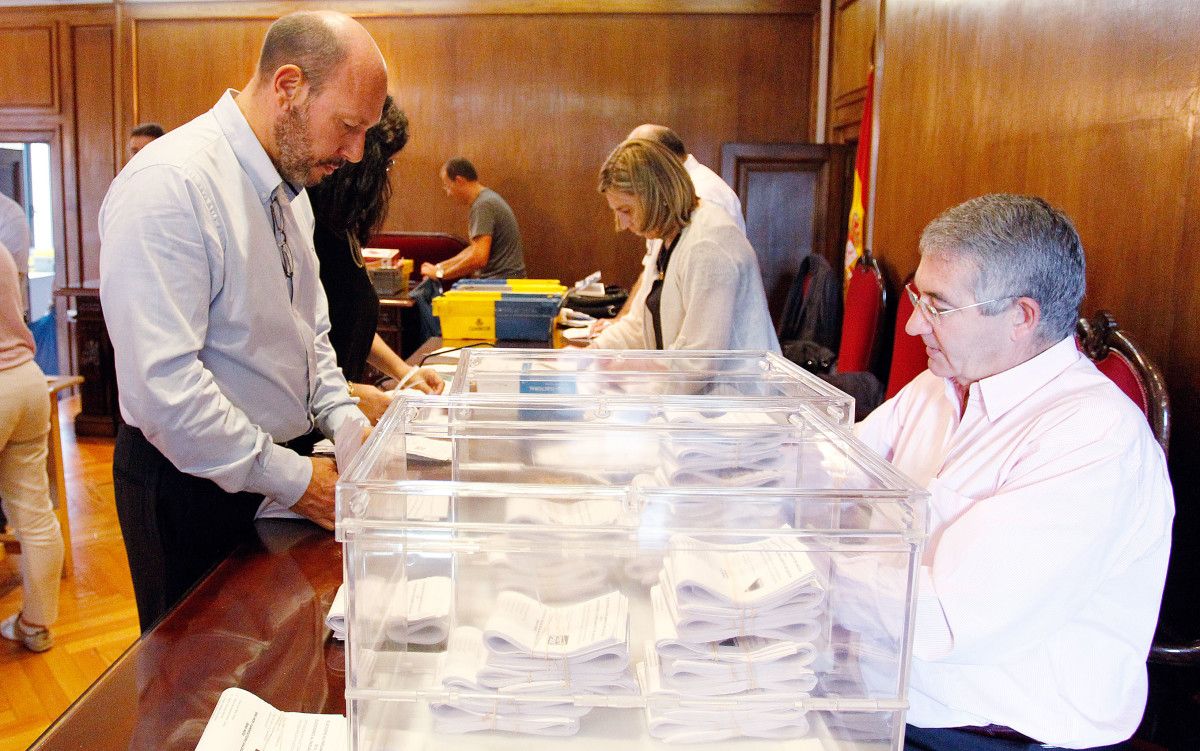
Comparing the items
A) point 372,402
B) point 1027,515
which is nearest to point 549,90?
point 372,402

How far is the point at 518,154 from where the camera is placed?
7.11 meters

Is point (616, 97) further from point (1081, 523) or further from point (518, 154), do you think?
point (1081, 523)

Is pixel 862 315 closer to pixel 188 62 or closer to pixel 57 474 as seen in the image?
pixel 57 474

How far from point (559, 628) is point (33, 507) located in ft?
9.77

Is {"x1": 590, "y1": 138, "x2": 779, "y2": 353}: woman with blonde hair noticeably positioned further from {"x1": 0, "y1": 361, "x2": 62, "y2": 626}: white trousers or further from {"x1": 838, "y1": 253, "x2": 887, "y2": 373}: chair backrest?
{"x1": 0, "y1": 361, "x2": 62, "y2": 626}: white trousers

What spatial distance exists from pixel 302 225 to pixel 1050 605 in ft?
5.54

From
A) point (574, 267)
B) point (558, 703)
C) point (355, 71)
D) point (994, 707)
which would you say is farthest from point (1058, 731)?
point (574, 267)

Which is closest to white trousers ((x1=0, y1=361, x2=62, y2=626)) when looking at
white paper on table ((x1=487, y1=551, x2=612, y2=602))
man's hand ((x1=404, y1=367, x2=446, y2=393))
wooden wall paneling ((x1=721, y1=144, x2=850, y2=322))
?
man's hand ((x1=404, y1=367, x2=446, y2=393))

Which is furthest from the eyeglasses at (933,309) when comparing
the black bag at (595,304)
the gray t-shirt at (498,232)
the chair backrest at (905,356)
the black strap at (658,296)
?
the gray t-shirt at (498,232)

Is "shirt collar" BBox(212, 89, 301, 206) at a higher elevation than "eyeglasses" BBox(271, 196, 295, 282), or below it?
higher

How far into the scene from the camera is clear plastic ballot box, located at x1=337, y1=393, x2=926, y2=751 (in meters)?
0.90

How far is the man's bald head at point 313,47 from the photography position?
67.6 inches

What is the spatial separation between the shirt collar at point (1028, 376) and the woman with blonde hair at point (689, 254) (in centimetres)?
120

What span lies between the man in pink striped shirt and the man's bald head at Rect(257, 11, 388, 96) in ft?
3.48
